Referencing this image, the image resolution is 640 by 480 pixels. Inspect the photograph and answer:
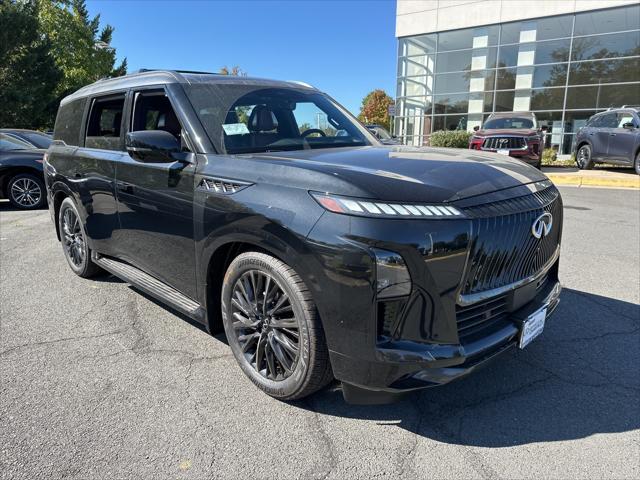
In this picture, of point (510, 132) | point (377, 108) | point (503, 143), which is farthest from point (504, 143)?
point (377, 108)

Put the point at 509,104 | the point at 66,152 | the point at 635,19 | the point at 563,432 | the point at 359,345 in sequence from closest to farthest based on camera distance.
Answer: the point at 359,345 < the point at 563,432 < the point at 66,152 < the point at 635,19 < the point at 509,104

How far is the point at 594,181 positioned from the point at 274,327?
12.7m

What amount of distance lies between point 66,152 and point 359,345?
3960 millimetres

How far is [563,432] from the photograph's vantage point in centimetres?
242

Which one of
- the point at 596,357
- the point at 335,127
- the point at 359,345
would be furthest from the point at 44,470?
the point at 596,357

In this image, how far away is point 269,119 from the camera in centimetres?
341

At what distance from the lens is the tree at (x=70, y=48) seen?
2819cm

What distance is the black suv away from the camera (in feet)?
6.86

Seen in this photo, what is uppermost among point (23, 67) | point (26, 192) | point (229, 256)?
point (23, 67)

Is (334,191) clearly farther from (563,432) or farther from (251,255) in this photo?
(563,432)

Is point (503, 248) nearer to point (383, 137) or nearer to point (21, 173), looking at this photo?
point (383, 137)

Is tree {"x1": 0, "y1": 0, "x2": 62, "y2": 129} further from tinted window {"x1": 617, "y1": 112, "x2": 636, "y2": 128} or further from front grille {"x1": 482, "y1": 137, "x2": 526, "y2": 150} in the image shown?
tinted window {"x1": 617, "y1": 112, "x2": 636, "y2": 128}

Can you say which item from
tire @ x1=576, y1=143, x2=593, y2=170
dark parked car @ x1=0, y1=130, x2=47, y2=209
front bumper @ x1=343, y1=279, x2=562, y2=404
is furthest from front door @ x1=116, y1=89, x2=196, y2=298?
tire @ x1=576, y1=143, x2=593, y2=170

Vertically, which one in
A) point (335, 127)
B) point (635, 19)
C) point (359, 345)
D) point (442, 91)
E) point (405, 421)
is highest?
point (635, 19)
